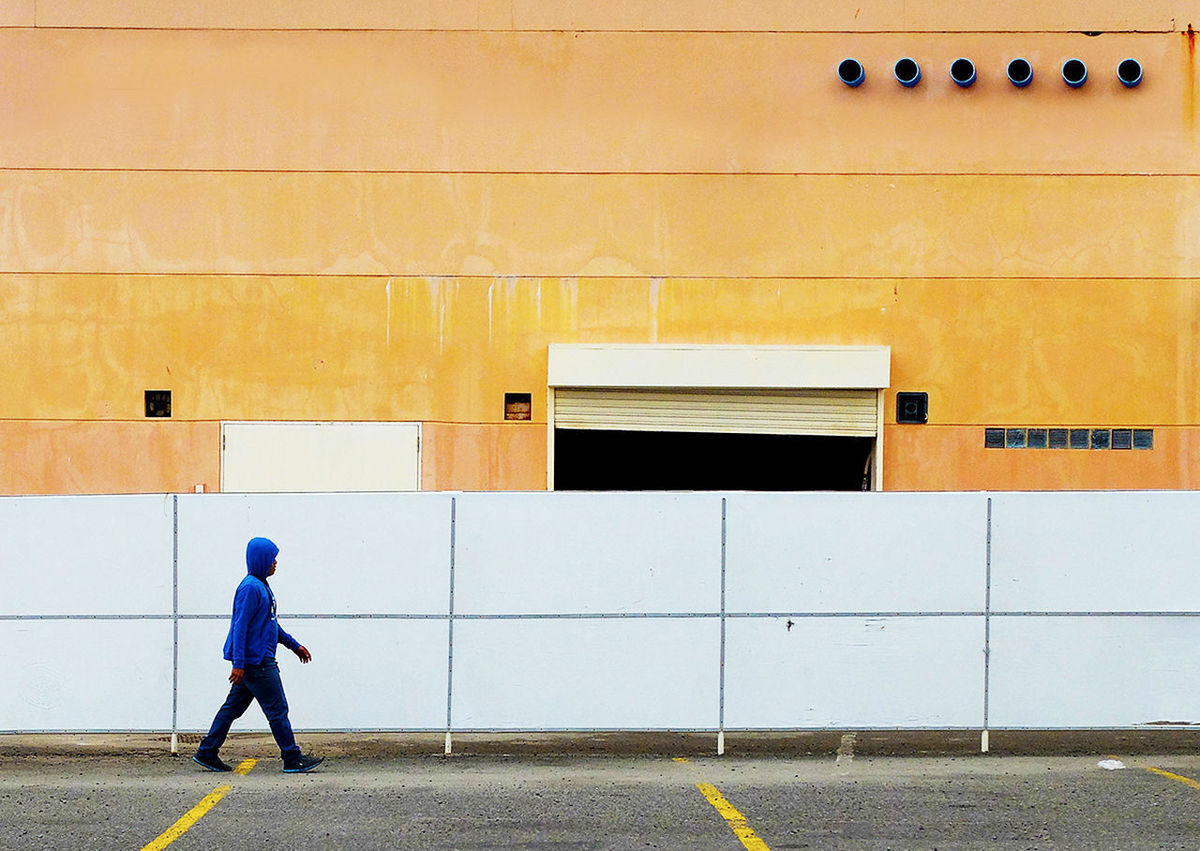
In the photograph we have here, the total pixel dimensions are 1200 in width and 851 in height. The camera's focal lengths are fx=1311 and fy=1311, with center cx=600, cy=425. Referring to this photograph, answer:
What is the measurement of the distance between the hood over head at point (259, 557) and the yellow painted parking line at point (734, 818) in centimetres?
323

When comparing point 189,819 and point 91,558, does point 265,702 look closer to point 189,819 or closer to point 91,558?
point 189,819

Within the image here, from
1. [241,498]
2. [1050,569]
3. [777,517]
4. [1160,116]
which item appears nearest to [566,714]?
[777,517]

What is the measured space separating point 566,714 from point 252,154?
7.72 m

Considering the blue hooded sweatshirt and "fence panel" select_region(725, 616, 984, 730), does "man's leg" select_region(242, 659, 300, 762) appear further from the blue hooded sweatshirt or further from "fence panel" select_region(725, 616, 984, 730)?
"fence panel" select_region(725, 616, 984, 730)

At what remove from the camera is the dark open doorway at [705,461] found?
48.6ft

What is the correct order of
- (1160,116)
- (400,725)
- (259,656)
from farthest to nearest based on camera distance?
(1160,116), (400,725), (259,656)

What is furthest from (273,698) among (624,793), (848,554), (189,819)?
(848,554)

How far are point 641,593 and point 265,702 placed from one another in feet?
8.94

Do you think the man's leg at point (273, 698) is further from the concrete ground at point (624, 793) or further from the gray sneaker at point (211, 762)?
the gray sneaker at point (211, 762)

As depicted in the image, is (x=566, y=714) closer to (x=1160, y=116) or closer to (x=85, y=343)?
(x=85, y=343)

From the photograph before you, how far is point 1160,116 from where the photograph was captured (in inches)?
556

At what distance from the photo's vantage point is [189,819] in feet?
24.8

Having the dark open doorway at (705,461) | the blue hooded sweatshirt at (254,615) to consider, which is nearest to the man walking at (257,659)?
the blue hooded sweatshirt at (254,615)

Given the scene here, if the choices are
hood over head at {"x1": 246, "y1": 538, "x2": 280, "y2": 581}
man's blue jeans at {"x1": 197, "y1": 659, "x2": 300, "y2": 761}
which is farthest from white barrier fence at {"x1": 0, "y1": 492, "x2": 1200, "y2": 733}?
hood over head at {"x1": 246, "y1": 538, "x2": 280, "y2": 581}
